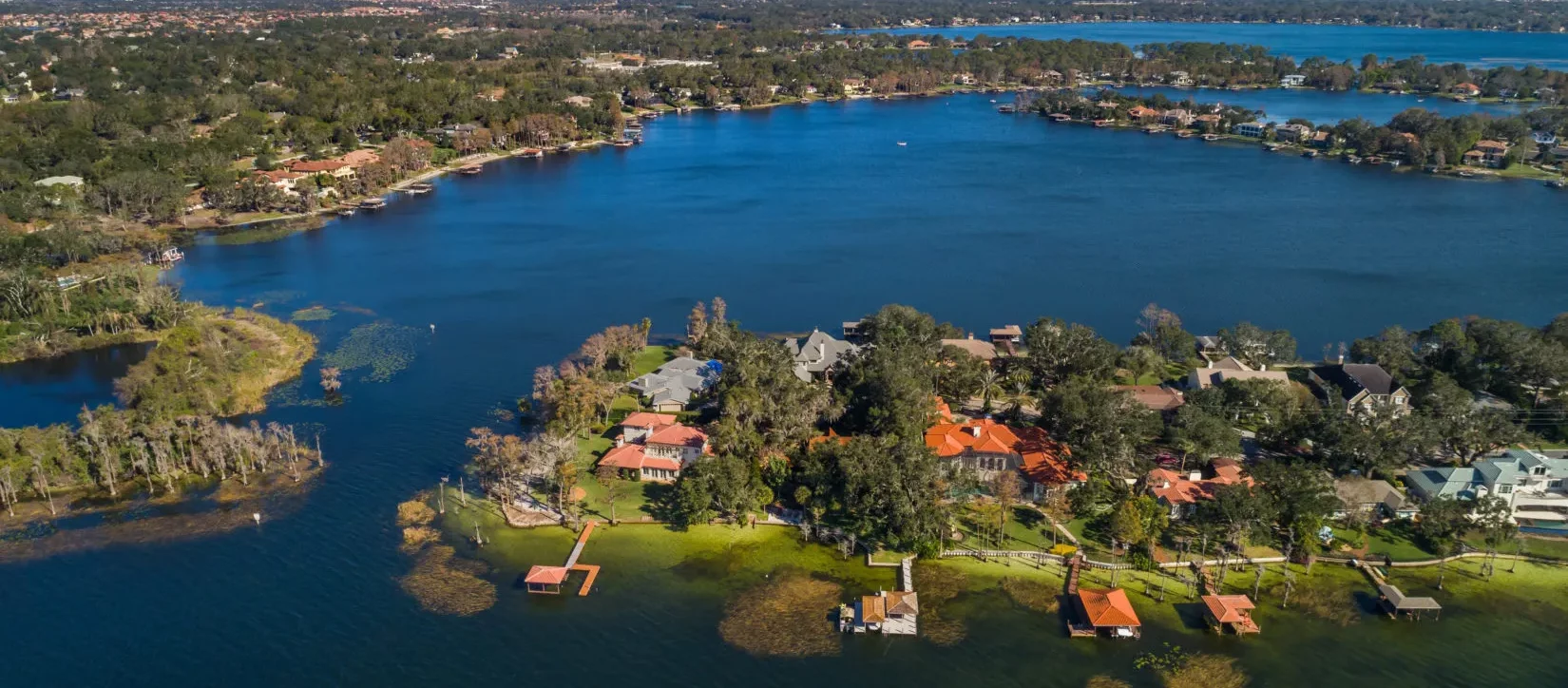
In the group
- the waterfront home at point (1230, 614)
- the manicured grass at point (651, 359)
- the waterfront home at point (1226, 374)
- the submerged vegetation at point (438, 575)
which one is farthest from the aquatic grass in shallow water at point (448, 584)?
the waterfront home at point (1226, 374)

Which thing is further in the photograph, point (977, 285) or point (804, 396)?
point (977, 285)

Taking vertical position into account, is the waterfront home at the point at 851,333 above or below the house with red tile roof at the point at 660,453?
above

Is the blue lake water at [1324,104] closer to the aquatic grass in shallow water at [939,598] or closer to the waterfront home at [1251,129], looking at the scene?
the waterfront home at [1251,129]

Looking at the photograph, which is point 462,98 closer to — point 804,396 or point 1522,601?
point 804,396

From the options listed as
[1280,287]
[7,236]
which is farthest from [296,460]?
[1280,287]

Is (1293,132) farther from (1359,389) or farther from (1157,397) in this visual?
(1157,397)

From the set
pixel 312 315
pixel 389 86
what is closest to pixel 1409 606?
pixel 312 315
